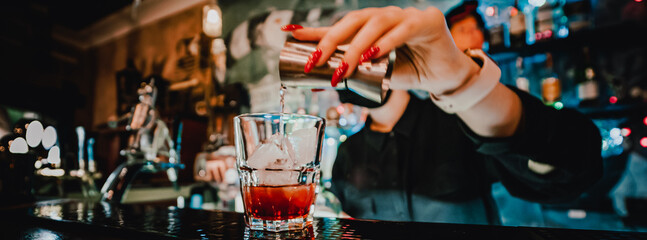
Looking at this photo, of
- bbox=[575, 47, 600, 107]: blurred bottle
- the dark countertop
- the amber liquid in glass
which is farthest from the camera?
bbox=[575, 47, 600, 107]: blurred bottle

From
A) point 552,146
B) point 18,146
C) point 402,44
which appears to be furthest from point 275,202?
point 18,146

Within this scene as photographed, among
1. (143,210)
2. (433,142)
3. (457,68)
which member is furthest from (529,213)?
(143,210)

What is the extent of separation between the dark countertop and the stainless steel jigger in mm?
252

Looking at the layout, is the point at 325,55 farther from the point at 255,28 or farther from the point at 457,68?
the point at 255,28

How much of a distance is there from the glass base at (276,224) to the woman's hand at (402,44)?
258 mm

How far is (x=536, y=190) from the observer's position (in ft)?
4.04

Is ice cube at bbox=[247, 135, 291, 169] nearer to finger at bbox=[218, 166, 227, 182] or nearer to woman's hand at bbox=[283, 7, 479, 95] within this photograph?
woman's hand at bbox=[283, 7, 479, 95]

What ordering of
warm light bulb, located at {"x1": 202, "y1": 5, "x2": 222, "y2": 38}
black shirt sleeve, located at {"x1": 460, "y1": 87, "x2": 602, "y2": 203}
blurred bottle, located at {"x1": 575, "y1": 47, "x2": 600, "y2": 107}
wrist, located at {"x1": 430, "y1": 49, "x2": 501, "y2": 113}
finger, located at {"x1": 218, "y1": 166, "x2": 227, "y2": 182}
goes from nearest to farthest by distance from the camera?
wrist, located at {"x1": 430, "y1": 49, "x2": 501, "y2": 113} < black shirt sleeve, located at {"x1": 460, "y1": 87, "x2": 602, "y2": 203} < blurred bottle, located at {"x1": 575, "y1": 47, "x2": 600, "y2": 107} < finger, located at {"x1": 218, "y1": 166, "x2": 227, "y2": 182} < warm light bulb, located at {"x1": 202, "y1": 5, "x2": 222, "y2": 38}

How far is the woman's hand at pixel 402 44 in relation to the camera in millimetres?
639

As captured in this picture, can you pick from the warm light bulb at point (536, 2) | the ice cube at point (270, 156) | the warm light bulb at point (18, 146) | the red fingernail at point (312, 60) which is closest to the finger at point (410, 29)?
the red fingernail at point (312, 60)

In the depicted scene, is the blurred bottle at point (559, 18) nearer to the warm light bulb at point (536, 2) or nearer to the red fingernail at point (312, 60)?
the warm light bulb at point (536, 2)

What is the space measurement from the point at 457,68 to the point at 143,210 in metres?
0.82

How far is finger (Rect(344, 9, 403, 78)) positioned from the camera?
24.7 inches

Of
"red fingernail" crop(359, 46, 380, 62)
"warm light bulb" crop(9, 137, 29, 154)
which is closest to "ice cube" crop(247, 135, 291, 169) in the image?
"red fingernail" crop(359, 46, 380, 62)
